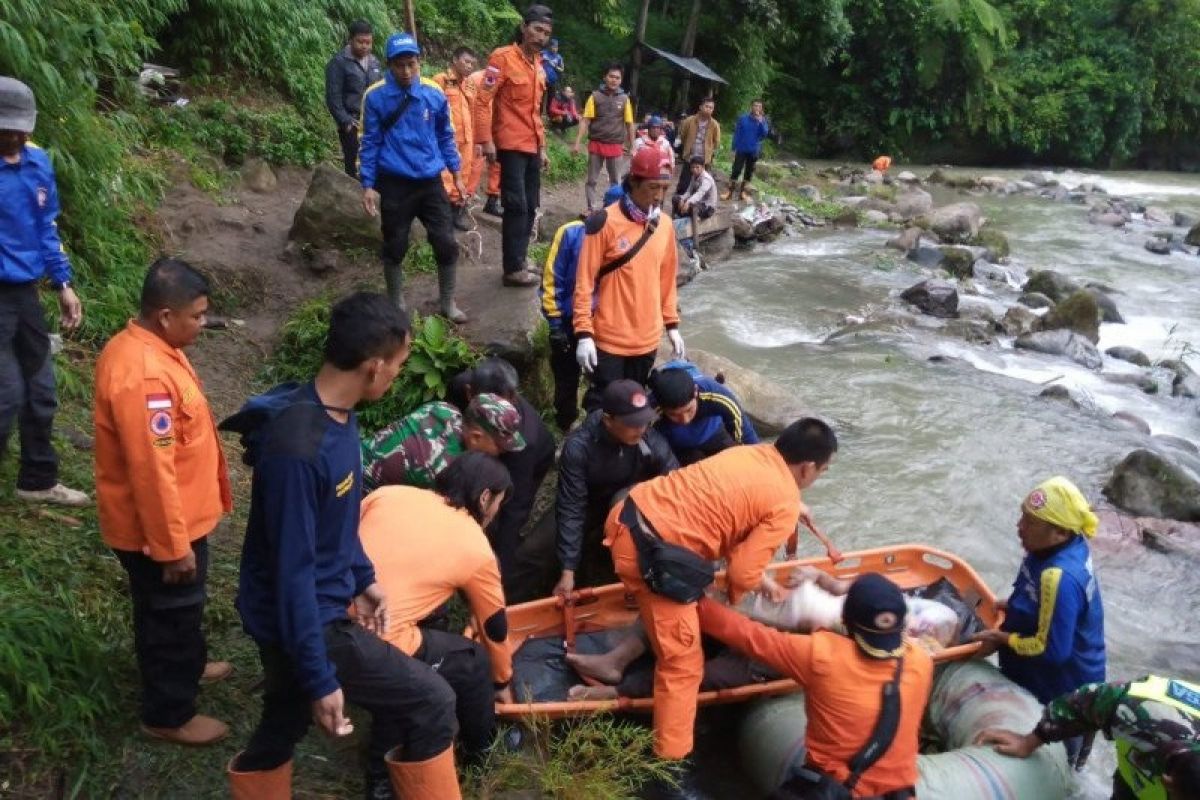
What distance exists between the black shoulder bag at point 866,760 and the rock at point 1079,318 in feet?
33.5

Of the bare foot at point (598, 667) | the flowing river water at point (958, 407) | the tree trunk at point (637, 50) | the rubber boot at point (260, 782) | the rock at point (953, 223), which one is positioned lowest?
the flowing river water at point (958, 407)

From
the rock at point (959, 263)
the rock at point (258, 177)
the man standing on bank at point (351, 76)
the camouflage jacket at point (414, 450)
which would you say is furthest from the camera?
the rock at point (959, 263)

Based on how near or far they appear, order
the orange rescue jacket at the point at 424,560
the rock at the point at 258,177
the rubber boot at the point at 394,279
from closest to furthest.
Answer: the orange rescue jacket at the point at 424,560
the rubber boot at the point at 394,279
the rock at the point at 258,177

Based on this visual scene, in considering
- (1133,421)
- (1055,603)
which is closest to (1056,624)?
(1055,603)

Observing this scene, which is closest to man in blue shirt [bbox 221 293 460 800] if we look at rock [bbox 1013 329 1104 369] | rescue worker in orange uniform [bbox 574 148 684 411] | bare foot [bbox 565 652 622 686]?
bare foot [bbox 565 652 622 686]

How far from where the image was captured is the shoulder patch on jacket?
4844mm

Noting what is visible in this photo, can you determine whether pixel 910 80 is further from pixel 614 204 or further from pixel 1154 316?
pixel 614 204

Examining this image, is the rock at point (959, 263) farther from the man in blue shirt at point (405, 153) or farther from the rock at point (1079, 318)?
the man in blue shirt at point (405, 153)

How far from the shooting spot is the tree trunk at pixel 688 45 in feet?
70.6

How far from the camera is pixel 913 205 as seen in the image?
20.3 meters

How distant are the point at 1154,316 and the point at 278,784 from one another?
14.9 m

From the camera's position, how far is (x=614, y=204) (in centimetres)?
492

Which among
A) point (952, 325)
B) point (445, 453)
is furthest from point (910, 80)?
point (445, 453)

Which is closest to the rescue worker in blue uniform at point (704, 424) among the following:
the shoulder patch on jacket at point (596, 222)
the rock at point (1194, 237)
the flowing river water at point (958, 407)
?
the shoulder patch on jacket at point (596, 222)
